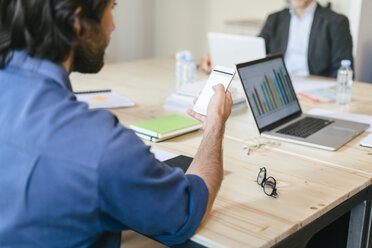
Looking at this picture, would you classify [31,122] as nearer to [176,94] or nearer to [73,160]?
[73,160]

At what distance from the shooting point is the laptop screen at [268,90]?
176 centimetres

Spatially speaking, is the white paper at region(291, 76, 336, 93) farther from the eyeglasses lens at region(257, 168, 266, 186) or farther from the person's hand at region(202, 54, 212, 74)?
the eyeglasses lens at region(257, 168, 266, 186)

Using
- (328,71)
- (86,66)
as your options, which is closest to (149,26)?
(328,71)

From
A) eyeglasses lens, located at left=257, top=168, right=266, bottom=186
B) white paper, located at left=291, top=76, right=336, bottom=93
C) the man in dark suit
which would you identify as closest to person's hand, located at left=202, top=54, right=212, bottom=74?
the man in dark suit

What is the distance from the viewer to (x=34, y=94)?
2.98ft

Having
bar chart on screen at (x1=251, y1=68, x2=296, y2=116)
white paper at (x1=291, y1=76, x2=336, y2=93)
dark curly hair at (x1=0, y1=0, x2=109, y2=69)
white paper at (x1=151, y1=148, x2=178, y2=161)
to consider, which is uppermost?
dark curly hair at (x1=0, y1=0, x2=109, y2=69)

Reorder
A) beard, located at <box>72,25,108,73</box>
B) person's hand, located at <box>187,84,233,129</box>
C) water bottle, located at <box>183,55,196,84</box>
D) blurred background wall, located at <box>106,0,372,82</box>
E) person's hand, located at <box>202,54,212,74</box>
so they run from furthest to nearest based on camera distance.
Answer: blurred background wall, located at <box>106,0,372,82</box>
person's hand, located at <box>202,54,212,74</box>
water bottle, located at <box>183,55,196,84</box>
person's hand, located at <box>187,84,233,129</box>
beard, located at <box>72,25,108,73</box>

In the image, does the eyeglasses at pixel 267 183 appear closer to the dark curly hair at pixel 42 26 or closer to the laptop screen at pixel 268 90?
the laptop screen at pixel 268 90

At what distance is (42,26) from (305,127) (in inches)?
48.2

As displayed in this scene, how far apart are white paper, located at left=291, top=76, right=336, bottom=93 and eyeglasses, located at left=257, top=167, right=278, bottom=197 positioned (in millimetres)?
1179

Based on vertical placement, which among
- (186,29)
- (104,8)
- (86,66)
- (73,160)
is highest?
(104,8)

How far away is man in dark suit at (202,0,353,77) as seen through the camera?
10.5 ft

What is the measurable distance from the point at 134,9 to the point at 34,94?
4.01m

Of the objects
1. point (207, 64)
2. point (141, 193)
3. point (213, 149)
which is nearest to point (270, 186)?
point (213, 149)
